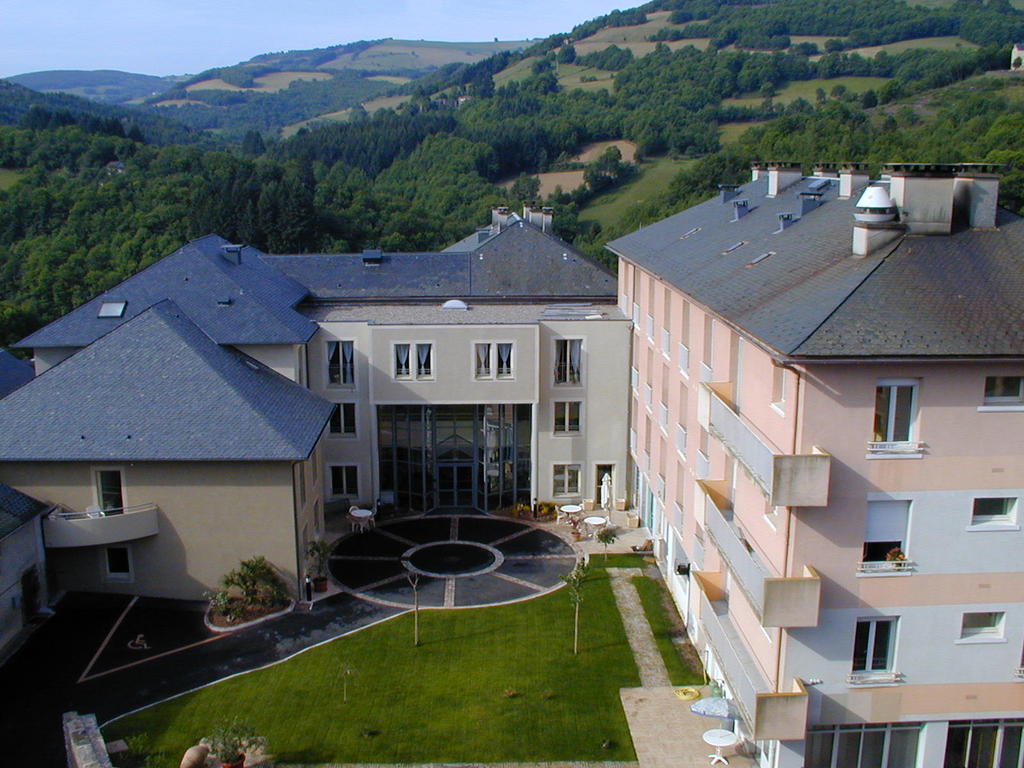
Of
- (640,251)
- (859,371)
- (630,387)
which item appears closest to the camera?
(859,371)

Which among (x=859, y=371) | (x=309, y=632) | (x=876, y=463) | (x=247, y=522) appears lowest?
(x=309, y=632)

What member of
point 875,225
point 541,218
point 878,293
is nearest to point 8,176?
point 541,218

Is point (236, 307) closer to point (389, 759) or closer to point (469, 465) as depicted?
point (469, 465)

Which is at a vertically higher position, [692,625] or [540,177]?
[540,177]

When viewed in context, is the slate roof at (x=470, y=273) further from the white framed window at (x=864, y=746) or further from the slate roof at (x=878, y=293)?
the white framed window at (x=864, y=746)

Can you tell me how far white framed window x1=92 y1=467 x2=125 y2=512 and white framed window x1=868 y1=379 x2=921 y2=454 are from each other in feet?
79.0

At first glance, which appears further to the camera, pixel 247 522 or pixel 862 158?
pixel 862 158

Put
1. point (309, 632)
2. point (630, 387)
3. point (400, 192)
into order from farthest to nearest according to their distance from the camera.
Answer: point (400, 192) → point (630, 387) → point (309, 632)

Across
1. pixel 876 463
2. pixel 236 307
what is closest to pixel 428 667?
pixel 876 463

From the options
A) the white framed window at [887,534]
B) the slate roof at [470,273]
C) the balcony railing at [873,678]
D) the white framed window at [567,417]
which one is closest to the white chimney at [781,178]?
the white framed window at [567,417]

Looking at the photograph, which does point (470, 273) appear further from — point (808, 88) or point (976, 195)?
point (808, 88)

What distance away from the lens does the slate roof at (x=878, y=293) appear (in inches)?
711

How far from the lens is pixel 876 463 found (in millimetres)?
18984

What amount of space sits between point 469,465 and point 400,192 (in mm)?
90407
